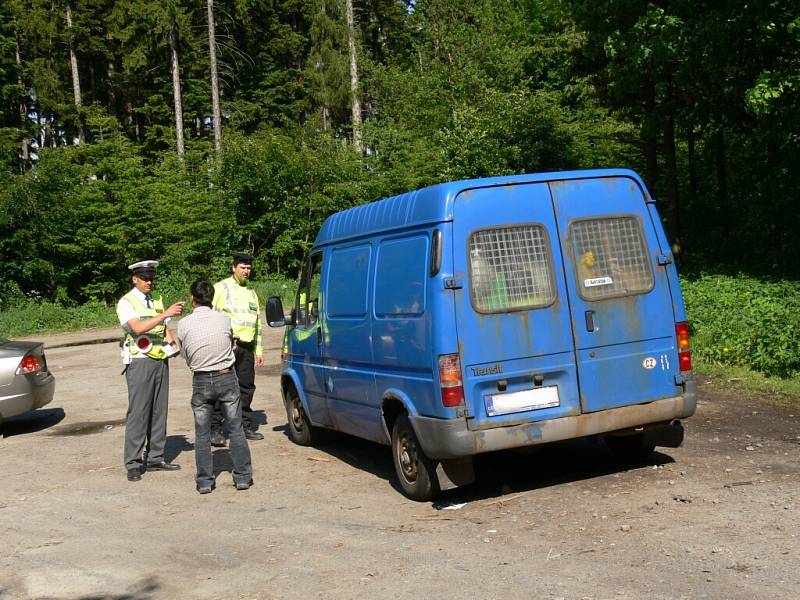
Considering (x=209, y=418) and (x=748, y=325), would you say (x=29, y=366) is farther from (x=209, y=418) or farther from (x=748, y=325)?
(x=748, y=325)

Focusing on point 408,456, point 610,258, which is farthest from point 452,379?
Result: point 610,258

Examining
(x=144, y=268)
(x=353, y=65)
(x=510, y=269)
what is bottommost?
(x=510, y=269)

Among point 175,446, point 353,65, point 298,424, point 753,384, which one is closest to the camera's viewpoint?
point 298,424

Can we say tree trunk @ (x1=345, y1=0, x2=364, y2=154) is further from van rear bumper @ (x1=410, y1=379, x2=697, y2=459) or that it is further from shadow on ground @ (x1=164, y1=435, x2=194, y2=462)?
van rear bumper @ (x1=410, y1=379, x2=697, y2=459)

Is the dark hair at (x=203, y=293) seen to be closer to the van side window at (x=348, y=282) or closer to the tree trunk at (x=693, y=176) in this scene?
the van side window at (x=348, y=282)

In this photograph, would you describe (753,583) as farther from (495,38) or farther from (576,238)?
(495,38)

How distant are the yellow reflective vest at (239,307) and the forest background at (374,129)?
6357 millimetres

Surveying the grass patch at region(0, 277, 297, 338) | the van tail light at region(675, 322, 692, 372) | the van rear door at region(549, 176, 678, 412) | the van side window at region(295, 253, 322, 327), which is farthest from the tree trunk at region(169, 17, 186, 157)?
the van tail light at region(675, 322, 692, 372)

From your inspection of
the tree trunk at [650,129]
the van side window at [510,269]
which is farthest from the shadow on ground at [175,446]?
the tree trunk at [650,129]

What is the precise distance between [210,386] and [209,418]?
0.99 feet

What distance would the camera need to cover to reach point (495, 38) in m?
38.2

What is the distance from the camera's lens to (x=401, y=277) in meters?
7.13

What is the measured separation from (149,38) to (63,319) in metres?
19.4

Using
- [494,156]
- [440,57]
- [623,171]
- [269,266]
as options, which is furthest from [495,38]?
[623,171]
